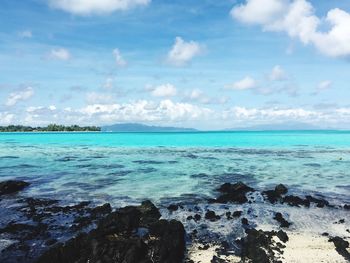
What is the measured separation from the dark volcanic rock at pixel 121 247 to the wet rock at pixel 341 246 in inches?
317

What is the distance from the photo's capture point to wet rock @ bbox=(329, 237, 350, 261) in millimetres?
18806

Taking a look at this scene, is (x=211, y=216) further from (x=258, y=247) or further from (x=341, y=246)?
(x=341, y=246)

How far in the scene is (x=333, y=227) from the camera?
23953 mm

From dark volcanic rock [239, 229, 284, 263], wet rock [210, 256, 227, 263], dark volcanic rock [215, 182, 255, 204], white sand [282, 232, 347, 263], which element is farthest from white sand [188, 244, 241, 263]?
dark volcanic rock [215, 182, 255, 204]

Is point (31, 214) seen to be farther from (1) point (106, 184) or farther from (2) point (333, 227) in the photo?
(2) point (333, 227)

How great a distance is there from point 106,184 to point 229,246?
21675mm

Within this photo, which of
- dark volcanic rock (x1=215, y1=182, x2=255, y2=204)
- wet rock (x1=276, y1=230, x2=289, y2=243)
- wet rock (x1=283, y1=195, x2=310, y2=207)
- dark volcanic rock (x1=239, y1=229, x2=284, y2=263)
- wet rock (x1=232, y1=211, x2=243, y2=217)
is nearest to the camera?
dark volcanic rock (x1=239, y1=229, x2=284, y2=263)

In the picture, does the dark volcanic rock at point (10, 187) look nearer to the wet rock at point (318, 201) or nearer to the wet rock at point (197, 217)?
the wet rock at point (197, 217)

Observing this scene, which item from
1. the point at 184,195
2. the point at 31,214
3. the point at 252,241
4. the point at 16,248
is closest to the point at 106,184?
the point at 184,195

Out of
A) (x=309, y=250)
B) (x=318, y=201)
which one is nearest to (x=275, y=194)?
(x=318, y=201)

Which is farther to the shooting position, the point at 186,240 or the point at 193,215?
the point at 193,215

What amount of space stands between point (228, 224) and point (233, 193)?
884 centimetres

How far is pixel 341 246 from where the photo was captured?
64.3 ft

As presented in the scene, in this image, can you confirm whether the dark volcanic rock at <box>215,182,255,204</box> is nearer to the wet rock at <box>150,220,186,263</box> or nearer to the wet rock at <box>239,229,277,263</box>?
the wet rock at <box>239,229,277,263</box>
